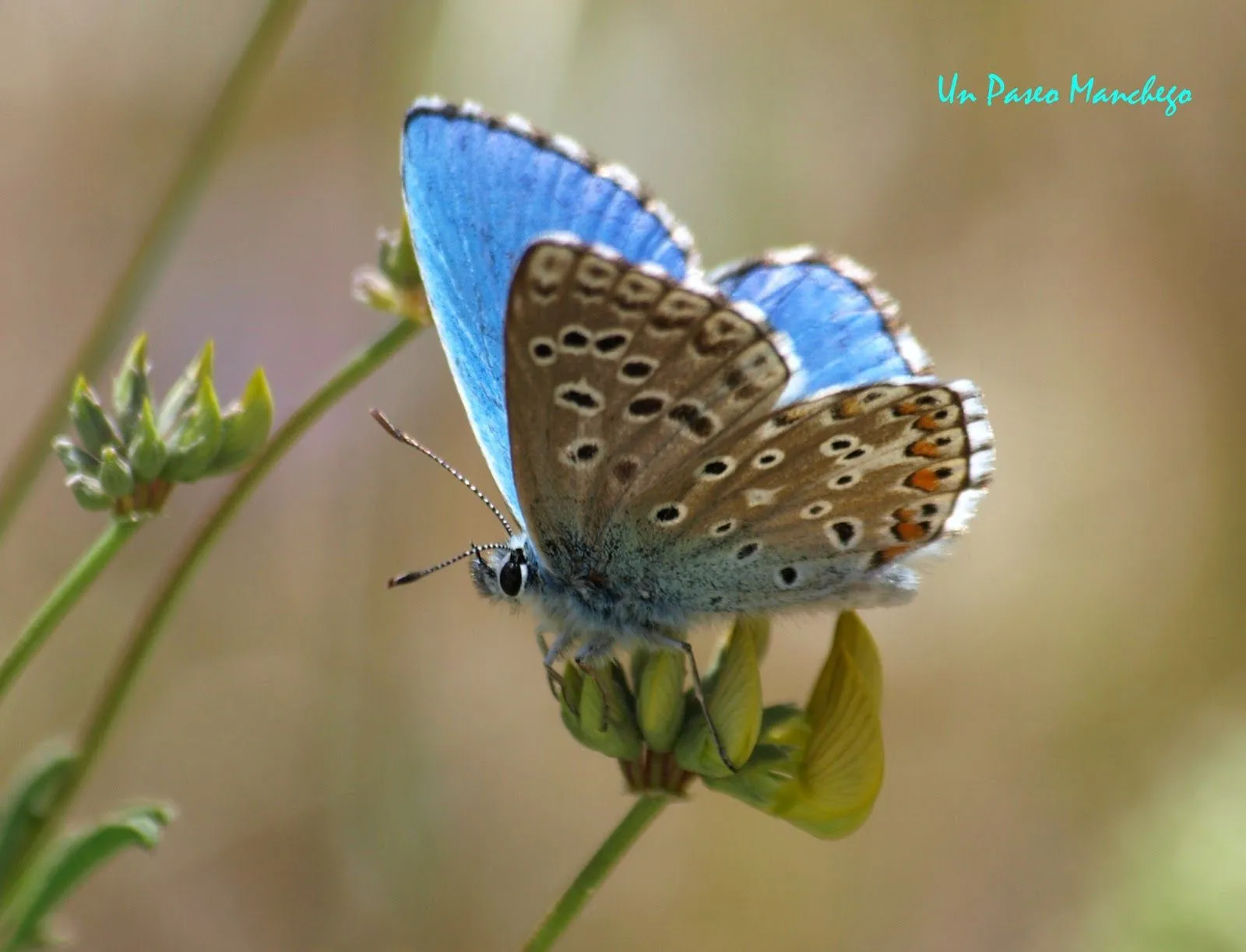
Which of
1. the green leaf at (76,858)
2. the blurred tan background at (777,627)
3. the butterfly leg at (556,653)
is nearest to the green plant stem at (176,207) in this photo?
the green leaf at (76,858)

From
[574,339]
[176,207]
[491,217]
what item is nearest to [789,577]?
[574,339]

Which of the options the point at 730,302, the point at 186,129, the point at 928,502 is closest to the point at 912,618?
the point at 928,502

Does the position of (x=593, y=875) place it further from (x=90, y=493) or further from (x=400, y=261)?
(x=400, y=261)

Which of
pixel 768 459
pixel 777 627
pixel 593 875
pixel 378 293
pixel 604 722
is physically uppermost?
pixel 378 293

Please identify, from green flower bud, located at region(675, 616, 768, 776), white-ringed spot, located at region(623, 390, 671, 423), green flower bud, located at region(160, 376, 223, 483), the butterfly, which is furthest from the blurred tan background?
green flower bud, located at region(675, 616, 768, 776)

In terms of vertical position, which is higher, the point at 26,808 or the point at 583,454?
the point at 583,454

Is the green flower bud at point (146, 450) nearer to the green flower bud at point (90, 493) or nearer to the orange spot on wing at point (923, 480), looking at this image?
the green flower bud at point (90, 493)

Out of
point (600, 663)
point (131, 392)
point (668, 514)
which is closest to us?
point (131, 392)
